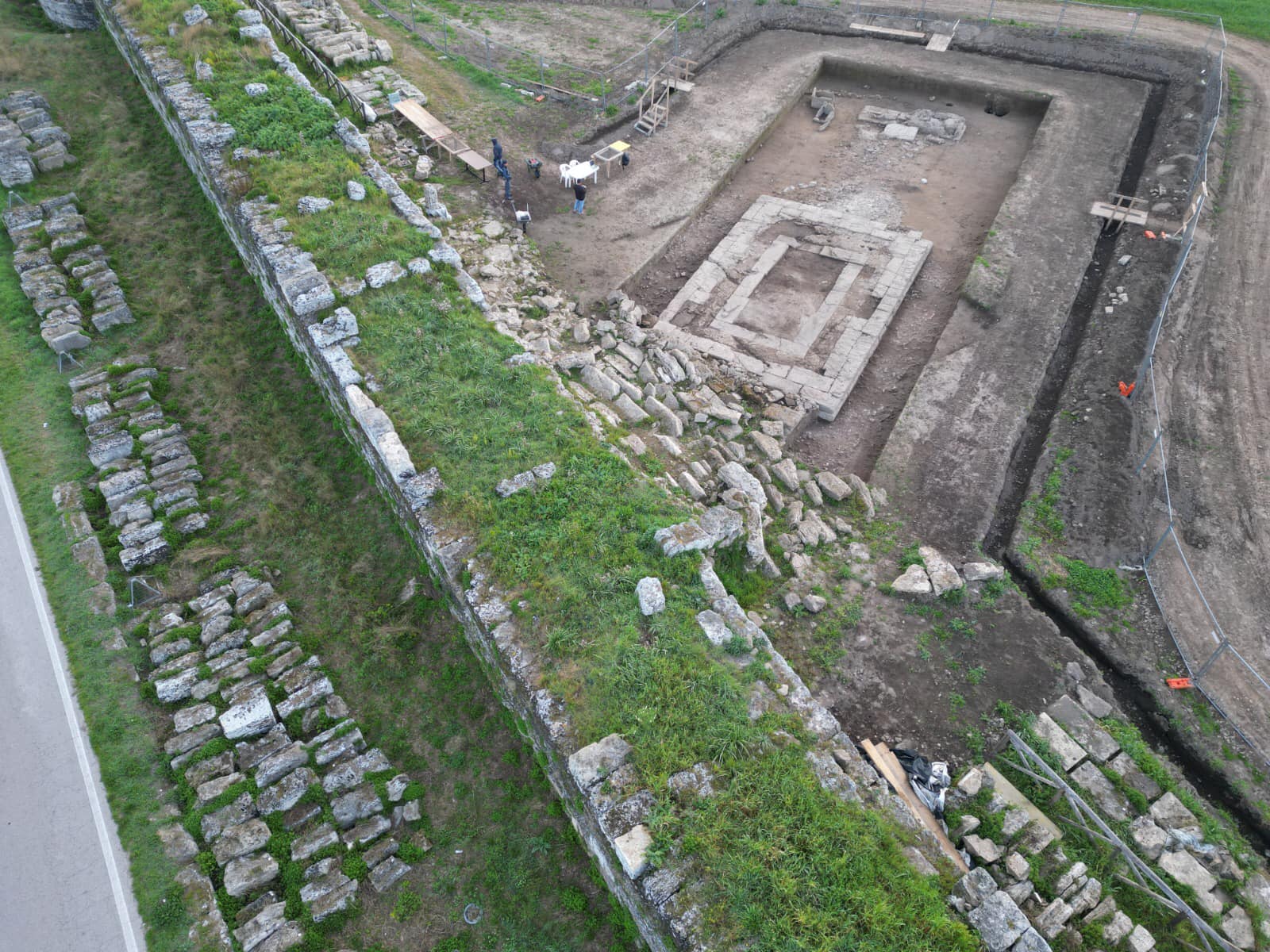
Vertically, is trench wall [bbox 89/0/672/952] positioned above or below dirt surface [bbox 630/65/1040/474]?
below

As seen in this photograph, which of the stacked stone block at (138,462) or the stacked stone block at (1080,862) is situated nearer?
the stacked stone block at (1080,862)

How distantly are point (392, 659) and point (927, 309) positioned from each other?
1393cm

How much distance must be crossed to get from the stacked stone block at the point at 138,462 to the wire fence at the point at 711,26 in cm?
1467

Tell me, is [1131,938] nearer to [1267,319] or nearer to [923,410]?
[923,410]

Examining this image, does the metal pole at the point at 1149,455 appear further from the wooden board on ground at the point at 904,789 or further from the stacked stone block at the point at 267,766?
the stacked stone block at the point at 267,766

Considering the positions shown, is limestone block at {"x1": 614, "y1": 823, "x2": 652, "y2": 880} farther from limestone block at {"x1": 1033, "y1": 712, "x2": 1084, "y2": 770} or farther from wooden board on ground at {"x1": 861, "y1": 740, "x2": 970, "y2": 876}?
limestone block at {"x1": 1033, "y1": 712, "x2": 1084, "y2": 770}

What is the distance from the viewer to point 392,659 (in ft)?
37.5

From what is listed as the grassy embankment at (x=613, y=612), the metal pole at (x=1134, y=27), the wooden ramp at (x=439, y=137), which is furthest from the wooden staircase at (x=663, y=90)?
the metal pole at (x=1134, y=27)

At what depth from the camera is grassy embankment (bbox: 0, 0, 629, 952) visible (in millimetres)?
9508

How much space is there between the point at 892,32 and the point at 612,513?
23104 mm

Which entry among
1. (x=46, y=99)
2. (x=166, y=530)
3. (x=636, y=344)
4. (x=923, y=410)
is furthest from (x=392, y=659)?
(x=46, y=99)

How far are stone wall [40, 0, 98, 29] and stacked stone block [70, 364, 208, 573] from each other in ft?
50.8

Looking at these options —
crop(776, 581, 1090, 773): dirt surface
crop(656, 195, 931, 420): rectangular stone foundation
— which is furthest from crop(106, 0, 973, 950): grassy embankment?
crop(656, 195, 931, 420): rectangular stone foundation

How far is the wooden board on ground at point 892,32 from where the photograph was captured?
26.1m
